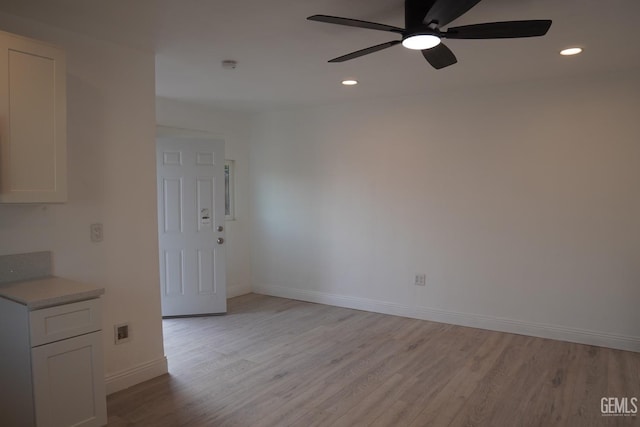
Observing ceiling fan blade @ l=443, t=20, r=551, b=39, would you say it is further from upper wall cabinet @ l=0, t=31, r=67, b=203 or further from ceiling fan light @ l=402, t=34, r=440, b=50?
upper wall cabinet @ l=0, t=31, r=67, b=203

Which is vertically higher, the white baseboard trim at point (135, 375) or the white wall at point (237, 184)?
the white wall at point (237, 184)

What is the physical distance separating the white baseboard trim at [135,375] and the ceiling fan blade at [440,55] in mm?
2949

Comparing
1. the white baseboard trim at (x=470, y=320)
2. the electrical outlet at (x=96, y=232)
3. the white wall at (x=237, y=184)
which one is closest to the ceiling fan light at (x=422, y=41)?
the electrical outlet at (x=96, y=232)

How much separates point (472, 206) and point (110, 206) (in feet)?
11.1

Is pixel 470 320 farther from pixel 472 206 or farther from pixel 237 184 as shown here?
pixel 237 184

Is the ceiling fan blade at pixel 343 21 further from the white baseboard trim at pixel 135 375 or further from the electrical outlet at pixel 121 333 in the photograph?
the white baseboard trim at pixel 135 375

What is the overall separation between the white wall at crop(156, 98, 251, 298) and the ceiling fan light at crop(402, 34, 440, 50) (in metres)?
3.50

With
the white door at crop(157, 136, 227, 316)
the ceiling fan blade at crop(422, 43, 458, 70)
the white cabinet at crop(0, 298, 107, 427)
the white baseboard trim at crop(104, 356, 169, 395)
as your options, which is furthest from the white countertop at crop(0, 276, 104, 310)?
the ceiling fan blade at crop(422, 43, 458, 70)

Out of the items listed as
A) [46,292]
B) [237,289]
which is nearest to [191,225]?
[237,289]

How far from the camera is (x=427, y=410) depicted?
9.03 feet

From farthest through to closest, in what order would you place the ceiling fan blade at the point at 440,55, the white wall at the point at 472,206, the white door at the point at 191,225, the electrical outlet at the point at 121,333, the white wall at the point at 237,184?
the white wall at the point at 237,184, the white door at the point at 191,225, the white wall at the point at 472,206, the electrical outlet at the point at 121,333, the ceiling fan blade at the point at 440,55

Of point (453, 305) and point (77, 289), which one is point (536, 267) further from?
point (77, 289)

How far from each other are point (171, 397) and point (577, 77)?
4333 mm

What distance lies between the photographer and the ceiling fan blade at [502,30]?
6.71 ft
